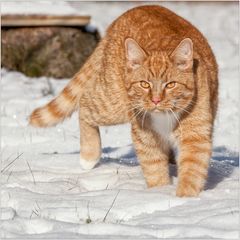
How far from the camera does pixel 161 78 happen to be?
4.44 m

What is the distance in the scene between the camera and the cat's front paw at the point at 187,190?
434cm

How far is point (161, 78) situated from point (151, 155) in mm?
576

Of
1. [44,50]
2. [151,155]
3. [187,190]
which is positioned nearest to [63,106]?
[151,155]

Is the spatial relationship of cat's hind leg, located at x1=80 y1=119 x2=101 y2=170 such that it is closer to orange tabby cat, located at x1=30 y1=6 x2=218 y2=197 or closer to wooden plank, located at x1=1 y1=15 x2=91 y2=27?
orange tabby cat, located at x1=30 y1=6 x2=218 y2=197

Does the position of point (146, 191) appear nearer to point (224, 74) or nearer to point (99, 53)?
point (99, 53)

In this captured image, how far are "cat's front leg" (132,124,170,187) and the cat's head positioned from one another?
0.80 feet

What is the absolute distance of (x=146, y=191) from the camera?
4480 mm

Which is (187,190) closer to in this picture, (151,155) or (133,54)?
(151,155)

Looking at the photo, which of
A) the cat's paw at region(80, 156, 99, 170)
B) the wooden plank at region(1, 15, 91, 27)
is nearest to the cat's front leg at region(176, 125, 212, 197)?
the cat's paw at region(80, 156, 99, 170)

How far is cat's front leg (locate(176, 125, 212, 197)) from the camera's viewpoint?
4465 millimetres

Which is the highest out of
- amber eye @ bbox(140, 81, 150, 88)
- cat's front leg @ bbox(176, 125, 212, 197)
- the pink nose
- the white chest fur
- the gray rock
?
amber eye @ bbox(140, 81, 150, 88)

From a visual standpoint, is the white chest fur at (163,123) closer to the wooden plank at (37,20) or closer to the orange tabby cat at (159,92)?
the orange tabby cat at (159,92)

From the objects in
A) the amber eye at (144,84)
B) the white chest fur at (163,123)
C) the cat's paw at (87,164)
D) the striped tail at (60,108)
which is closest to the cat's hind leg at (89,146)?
the cat's paw at (87,164)

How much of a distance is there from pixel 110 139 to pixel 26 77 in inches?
109
